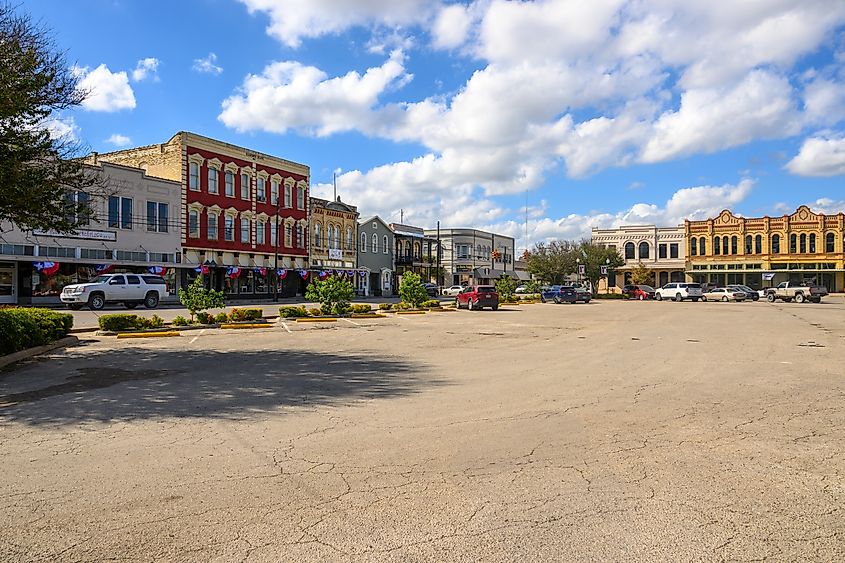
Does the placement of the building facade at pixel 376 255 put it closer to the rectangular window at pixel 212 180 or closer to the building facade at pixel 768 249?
the rectangular window at pixel 212 180

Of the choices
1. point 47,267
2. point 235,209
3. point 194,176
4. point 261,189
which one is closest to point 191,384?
point 47,267

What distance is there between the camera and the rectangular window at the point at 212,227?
48250 millimetres

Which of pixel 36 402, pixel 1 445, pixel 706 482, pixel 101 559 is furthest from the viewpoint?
pixel 36 402

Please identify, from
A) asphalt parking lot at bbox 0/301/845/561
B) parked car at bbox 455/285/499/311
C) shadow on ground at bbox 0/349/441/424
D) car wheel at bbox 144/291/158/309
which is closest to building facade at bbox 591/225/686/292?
parked car at bbox 455/285/499/311

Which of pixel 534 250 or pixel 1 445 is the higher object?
pixel 534 250

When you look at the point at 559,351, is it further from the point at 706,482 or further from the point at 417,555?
the point at 417,555

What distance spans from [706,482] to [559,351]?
10.0 metres

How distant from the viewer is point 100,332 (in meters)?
20.7

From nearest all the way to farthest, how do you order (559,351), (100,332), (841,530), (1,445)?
(841,530) → (1,445) → (559,351) → (100,332)

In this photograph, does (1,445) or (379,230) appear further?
(379,230)

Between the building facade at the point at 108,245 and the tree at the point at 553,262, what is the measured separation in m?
37.5

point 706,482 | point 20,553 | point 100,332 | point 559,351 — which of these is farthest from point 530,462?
point 100,332

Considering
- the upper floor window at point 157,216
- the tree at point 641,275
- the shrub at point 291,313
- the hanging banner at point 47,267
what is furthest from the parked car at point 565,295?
the hanging banner at point 47,267

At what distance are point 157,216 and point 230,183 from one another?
8.03 m
